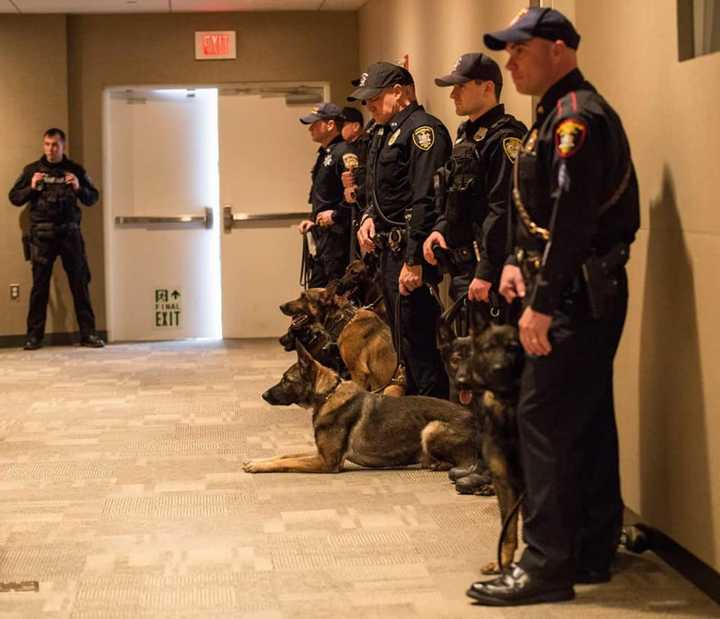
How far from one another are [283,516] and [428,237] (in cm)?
153

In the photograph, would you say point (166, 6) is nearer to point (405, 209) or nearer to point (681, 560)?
point (405, 209)

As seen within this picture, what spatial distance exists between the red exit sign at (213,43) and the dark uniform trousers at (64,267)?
187 cm

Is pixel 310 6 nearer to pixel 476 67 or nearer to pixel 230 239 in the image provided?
pixel 230 239

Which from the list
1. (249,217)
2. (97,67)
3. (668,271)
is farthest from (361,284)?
(97,67)

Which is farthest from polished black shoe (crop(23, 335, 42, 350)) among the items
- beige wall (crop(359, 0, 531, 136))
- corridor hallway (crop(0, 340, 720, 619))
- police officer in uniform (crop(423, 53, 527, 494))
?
police officer in uniform (crop(423, 53, 527, 494))

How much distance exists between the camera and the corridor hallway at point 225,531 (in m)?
3.59

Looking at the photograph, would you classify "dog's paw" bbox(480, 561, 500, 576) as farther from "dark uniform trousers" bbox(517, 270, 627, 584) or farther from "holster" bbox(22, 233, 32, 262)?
"holster" bbox(22, 233, 32, 262)

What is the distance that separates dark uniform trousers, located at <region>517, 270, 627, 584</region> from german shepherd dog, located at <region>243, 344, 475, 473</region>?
1.66 meters

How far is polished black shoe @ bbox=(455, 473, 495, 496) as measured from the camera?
16.0ft

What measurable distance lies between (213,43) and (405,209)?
17.1 feet

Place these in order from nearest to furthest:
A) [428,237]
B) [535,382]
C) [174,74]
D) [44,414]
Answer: [535,382], [428,237], [44,414], [174,74]

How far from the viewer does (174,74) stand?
10.8 meters

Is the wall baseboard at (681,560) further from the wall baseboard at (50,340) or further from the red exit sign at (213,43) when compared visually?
the red exit sign at (213,43)

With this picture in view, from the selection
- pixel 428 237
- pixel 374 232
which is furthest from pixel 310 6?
pixel 428 237
